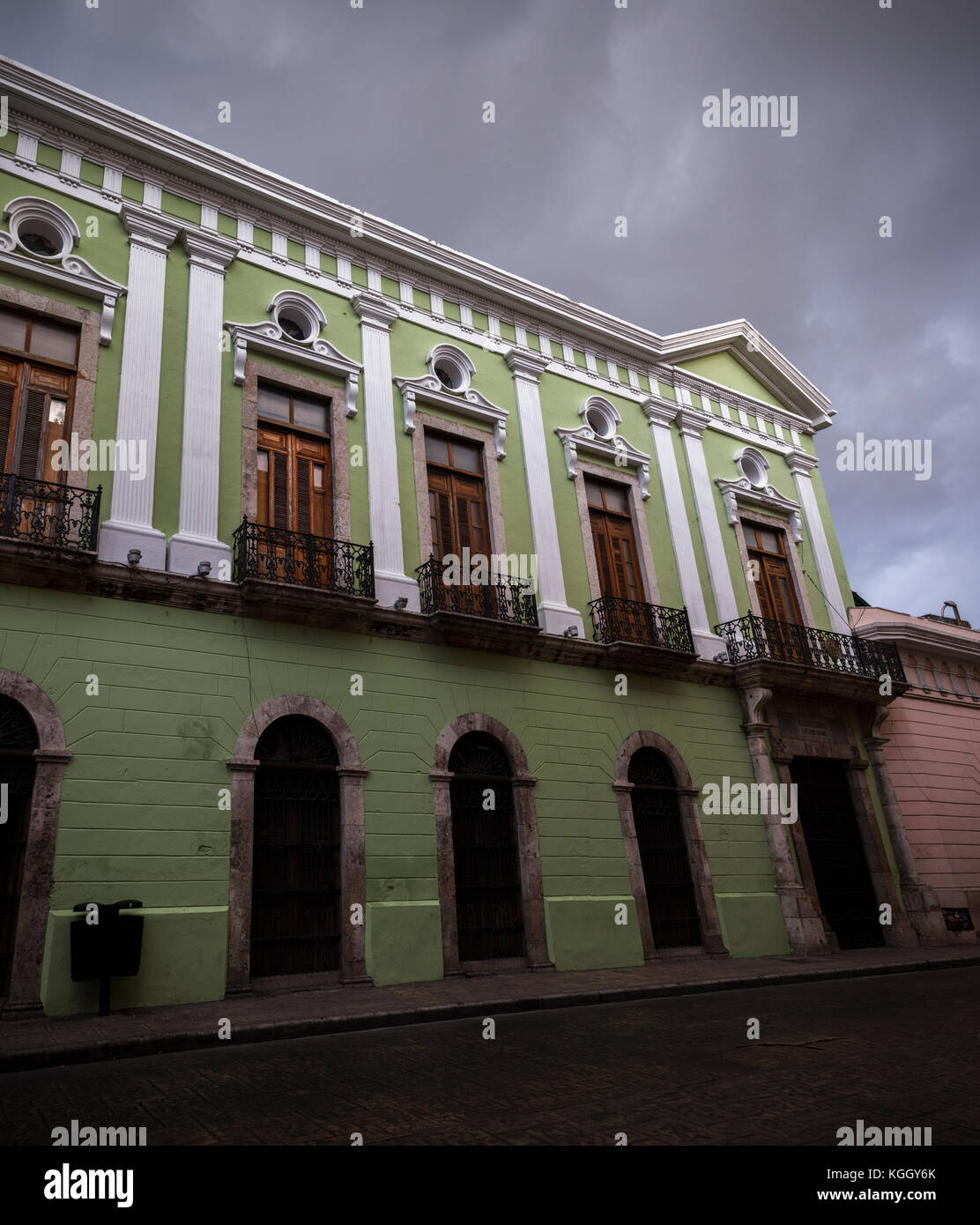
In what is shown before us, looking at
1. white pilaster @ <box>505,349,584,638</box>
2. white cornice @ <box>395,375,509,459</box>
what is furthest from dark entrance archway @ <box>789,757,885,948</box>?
white cornice @ <box>395,375,509,459</box>

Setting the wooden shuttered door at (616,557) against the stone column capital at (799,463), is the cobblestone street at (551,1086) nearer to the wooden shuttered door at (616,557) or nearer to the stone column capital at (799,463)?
the wooden shuttered door at (616,557)

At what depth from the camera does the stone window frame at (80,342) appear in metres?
10.2

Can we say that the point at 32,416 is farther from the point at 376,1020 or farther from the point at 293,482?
the point at 376,1020

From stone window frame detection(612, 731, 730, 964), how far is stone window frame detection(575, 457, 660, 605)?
2.69m

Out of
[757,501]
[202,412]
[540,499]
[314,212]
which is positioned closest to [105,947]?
[202,412]

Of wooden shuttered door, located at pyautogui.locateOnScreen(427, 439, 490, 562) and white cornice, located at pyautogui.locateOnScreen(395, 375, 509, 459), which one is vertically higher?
white cornice, located at pyautogui.locateOnScreen(395, 375, 509, 459)

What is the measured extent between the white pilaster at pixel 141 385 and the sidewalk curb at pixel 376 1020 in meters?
5.37

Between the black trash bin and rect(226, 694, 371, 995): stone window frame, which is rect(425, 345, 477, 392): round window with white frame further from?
the black trash bin

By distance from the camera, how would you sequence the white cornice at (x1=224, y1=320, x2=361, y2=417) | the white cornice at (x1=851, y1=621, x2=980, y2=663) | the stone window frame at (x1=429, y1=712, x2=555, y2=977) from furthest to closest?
the white cornice at (x1=851, y1=621, x2=980, y2=663)
the white cornice at (x1=224, y1=320, x2=361, y2=417)
the stone window frame at (x1=429, y1=712, x2=555, y2=977)

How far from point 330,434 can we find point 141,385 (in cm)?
276

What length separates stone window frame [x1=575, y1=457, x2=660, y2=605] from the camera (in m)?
14.4

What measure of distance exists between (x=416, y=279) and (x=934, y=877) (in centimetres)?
1475
